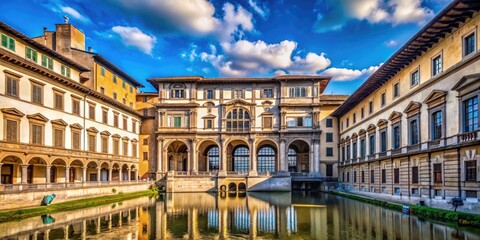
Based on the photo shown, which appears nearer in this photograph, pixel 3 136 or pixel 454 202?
pixel 454 202

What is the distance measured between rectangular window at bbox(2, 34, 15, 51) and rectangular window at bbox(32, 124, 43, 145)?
7509 mm

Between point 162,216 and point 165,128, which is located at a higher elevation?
point 165,128

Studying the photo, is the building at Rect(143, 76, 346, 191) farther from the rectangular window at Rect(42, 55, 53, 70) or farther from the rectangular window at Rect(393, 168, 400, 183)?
the rectangular window at Rect(393, 168, 400, 183)

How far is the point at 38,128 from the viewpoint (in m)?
33.6

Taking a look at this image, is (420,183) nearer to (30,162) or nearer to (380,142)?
(380,142)

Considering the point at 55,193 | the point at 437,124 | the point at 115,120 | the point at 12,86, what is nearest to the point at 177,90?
the point at 115,120

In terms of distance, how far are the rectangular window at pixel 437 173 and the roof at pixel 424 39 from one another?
9523mm

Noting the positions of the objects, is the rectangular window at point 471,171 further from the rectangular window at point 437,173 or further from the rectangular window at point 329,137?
the rectangular window at point 329,137

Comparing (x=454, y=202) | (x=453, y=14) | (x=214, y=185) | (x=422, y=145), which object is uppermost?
(x=453, y=14)

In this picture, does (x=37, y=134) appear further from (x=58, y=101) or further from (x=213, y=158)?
(x=213, y=158)

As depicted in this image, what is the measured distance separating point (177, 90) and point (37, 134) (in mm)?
30483

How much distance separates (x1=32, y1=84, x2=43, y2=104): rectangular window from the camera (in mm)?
33125

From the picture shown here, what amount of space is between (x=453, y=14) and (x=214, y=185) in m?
42.0

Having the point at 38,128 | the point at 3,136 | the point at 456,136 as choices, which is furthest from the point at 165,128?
the point at 456,136
